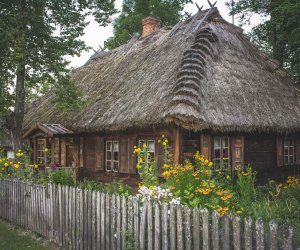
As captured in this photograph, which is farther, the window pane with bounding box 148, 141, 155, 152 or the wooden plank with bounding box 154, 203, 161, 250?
the window pane with bounding box 148, 141, 155, 152

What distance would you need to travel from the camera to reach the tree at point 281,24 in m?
13.4

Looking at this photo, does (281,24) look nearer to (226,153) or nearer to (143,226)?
(226,153)

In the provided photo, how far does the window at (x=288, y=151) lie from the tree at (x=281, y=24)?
3.19 meters

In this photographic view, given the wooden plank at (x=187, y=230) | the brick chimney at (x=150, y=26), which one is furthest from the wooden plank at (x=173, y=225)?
the brick chimney at (x=150, y=26)

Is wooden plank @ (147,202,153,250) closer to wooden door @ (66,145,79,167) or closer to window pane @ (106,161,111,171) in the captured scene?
window pane @ (106,161,111,171)

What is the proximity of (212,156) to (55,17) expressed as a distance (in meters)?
6.83

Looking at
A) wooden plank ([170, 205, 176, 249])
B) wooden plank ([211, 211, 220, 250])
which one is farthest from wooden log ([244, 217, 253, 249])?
wooden plank ([170, 205, 176, 249])

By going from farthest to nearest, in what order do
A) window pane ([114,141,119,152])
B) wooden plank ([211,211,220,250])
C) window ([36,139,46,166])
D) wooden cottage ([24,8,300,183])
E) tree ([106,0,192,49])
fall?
tree ([106,0,192,49])
window ([36,139,46,166])
window pane ([114,141,119,152])
wooden cottage ([24,8,300,183])
wooden plank ([211,211,220,250])

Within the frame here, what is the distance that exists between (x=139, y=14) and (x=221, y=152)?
678 inches

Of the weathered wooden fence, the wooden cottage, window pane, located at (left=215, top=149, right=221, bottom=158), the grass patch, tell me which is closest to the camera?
the weathered wooden fence

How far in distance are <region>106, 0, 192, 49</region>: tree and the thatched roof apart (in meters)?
8.98

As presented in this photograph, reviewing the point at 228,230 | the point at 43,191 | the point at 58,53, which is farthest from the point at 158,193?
the point at 58,53

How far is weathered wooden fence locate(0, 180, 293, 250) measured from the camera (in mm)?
3582

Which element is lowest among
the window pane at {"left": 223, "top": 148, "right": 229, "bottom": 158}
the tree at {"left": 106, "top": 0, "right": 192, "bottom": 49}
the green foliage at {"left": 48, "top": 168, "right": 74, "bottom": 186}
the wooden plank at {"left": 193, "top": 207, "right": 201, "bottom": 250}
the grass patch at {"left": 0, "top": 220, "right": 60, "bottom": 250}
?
the grass patch at {"left": 0, "top": 220, "right": 60, "bottom": 250}
